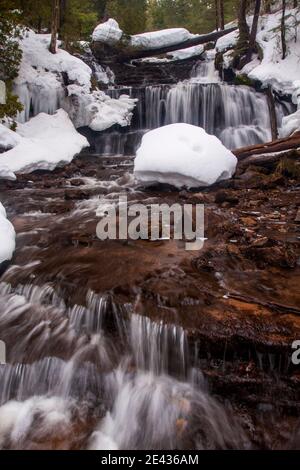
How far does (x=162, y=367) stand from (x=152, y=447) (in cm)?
73

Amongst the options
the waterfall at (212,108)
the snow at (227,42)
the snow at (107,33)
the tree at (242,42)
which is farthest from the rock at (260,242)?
the snow at (107,33)

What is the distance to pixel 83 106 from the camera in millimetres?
13281

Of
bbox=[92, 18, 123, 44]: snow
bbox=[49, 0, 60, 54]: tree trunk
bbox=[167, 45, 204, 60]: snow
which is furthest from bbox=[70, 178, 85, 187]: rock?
bbox=[167, 45, 204, 60]: snow

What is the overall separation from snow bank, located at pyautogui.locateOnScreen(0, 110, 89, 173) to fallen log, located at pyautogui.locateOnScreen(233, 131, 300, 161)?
534 centimetres

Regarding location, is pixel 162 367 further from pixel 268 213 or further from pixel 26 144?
pixel 26 144

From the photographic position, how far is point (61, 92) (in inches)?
522

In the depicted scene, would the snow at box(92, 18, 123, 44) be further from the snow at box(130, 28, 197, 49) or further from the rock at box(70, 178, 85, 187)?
the rock at box(70, 178, 85, 187)

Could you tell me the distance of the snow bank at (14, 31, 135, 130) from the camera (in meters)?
12.9

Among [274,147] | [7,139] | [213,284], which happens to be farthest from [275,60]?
[213,284]

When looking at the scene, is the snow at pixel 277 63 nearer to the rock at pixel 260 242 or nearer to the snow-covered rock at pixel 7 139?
the snow-covered rock at pixel 7 139

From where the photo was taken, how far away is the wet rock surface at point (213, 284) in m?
3.18

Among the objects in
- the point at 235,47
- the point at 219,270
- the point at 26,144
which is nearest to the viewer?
the point at 219,270

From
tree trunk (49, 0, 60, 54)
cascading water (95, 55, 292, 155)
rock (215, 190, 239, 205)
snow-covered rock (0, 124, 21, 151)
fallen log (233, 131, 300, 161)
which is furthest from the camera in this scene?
tree trunk (49, 0, 60, 54)
